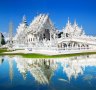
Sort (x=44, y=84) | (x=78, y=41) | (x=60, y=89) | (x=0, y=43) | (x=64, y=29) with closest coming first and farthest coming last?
(x=60, y=89) → (x=44, y=84) → (x=78, y=41) → (x=64, y=29) → (x=0, y=43)

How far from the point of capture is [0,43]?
114m

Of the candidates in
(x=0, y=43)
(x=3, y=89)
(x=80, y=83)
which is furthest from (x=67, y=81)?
(x=0, y=43)

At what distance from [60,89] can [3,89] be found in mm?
3654

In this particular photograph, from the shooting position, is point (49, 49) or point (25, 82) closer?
point (25, 82)

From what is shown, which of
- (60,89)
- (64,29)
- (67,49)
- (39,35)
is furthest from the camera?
(64,29)

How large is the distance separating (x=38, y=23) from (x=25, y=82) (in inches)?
2629

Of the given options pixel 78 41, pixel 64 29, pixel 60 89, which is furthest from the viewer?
pixel 64 29

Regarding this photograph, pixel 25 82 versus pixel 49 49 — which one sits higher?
pixel 49 49

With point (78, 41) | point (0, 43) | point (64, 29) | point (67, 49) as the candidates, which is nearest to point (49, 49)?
point (67, 49)

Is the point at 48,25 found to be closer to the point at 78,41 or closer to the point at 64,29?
the point at 64,29

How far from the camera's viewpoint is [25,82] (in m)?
22.2

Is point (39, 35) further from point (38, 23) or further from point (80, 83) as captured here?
point (80, 83)

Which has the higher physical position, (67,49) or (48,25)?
(48,25)

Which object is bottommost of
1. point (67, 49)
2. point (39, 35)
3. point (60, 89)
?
point (60, 89)
